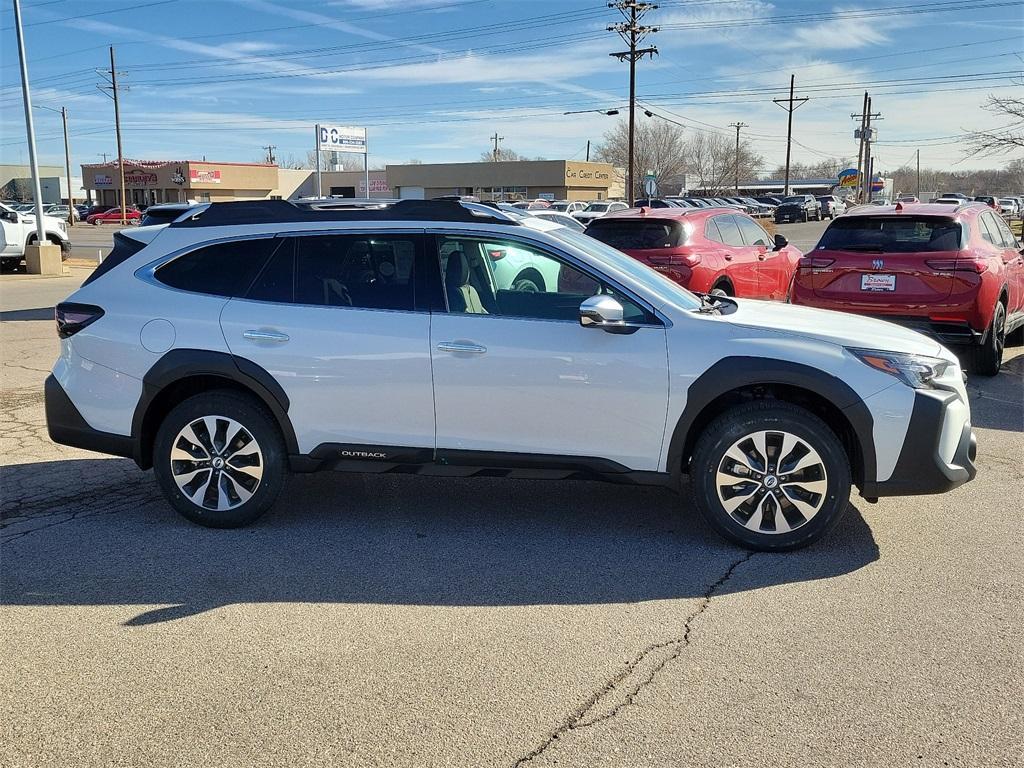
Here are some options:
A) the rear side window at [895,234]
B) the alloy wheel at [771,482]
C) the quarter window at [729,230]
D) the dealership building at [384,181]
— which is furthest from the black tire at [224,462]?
the dealership building at [384,181]

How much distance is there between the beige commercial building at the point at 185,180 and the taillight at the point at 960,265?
244 ft

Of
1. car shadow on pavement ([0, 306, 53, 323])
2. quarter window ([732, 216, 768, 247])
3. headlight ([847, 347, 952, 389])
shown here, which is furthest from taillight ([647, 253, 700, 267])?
car shadow on pavement ([0, 306, 53, 323])

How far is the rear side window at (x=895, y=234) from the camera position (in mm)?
8570

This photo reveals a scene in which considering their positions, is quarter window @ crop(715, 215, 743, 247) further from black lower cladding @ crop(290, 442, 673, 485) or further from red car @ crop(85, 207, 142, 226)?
red car @ crop(85, 207, 142, 226)

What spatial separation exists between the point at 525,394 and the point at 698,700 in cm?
187

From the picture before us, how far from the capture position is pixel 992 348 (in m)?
8.94

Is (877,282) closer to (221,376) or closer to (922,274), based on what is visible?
(922,274)

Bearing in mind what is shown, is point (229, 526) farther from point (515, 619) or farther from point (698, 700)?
point (698, 700)

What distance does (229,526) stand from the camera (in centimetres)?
499

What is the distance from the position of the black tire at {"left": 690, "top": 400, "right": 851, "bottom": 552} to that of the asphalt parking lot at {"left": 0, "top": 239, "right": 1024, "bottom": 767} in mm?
146

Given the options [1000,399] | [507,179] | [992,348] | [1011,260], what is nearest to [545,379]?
[1000,399]

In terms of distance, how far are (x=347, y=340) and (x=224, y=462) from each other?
99 centimetres

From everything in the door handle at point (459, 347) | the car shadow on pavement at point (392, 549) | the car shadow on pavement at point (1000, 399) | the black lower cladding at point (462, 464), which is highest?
the door handle at point (459, 347)

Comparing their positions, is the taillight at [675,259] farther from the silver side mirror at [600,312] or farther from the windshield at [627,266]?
the silver side mirror at [600,312]
